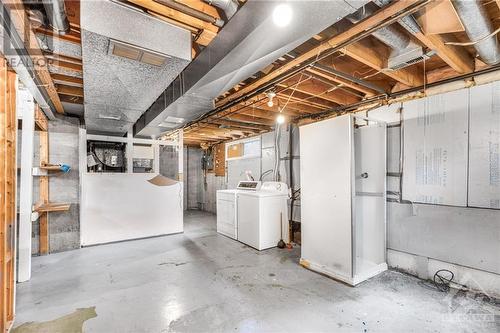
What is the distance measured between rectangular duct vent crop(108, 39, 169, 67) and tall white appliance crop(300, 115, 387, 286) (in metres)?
2.05

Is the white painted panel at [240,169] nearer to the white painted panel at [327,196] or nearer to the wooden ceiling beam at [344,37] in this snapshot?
the white painted panel at [327,196]

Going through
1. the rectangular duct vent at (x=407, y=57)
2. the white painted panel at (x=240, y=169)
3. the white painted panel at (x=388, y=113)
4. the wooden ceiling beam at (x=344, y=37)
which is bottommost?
the white painted panel at (x=240, y=169)

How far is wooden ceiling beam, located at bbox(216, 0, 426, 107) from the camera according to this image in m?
1.46

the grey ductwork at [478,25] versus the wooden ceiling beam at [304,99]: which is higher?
the wooden ceiling beam at [304,99]

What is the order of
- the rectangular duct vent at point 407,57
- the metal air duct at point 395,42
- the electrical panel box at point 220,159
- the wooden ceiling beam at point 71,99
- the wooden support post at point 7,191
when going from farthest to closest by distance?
the electrical panel box at point 220,159, the wooden ceiling beam at point 71,99, the rectangular duct vent at point 407,57, the wooden support post at point 7,191, the metal air duct at point 395,42

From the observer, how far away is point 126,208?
461cm

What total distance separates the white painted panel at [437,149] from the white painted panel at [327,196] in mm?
951

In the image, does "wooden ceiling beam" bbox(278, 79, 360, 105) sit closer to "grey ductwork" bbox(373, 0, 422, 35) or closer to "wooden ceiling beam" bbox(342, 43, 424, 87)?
"wooden ceiling beam" bbox(342, 43, 424, 87)

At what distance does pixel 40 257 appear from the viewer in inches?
149

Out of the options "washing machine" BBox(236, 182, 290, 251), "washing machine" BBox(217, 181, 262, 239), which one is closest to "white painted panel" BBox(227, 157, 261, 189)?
"washing machine" BBox(217, 181, 262, 239)

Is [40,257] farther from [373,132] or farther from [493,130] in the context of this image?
[493,130]

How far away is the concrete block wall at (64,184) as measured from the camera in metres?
4.02

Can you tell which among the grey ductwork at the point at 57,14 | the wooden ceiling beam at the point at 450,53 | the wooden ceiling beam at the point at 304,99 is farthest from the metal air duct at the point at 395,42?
the grey ductwork at the point at 57,14

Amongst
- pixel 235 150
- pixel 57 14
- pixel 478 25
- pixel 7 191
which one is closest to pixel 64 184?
pixel 7 191
